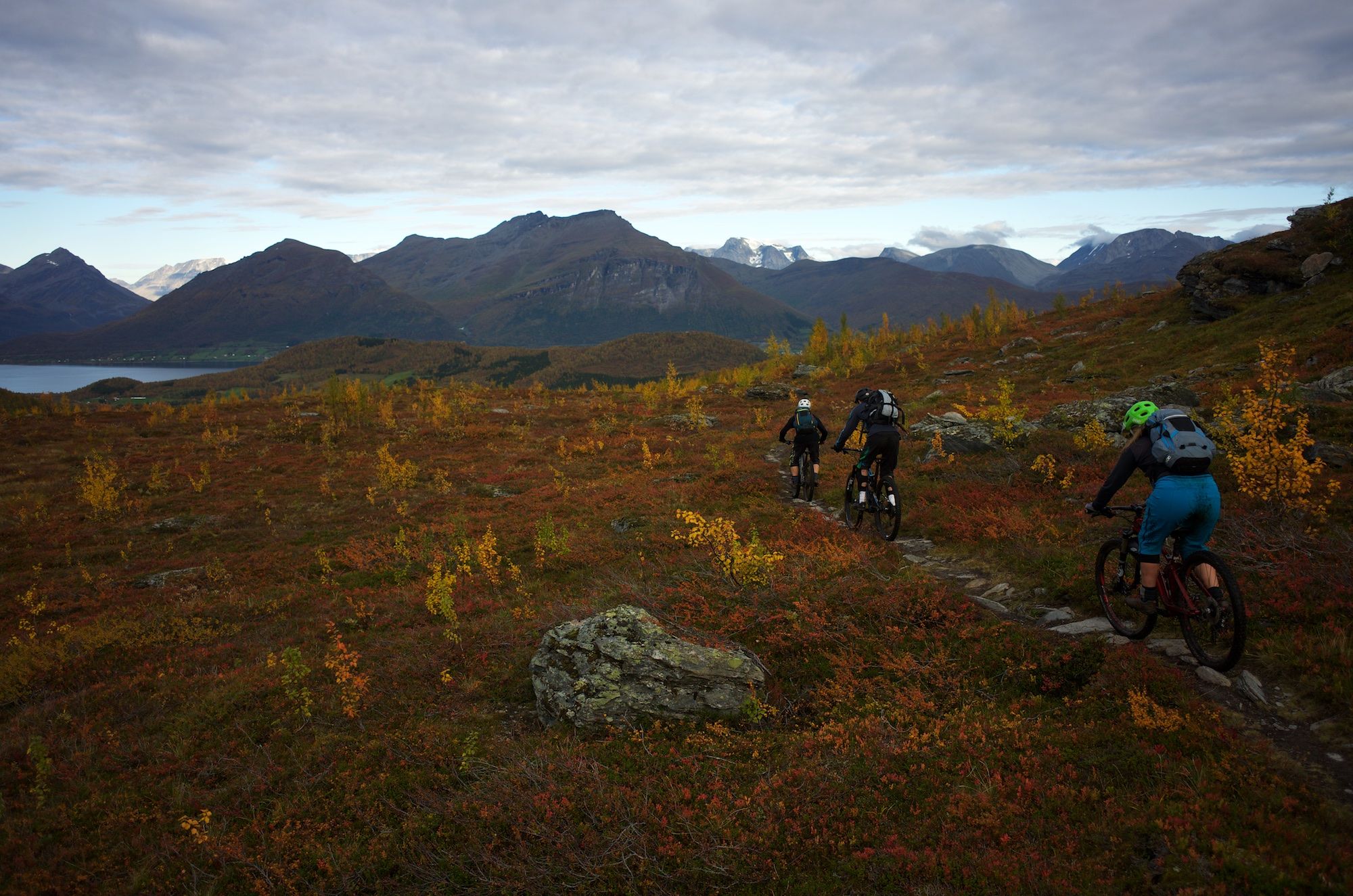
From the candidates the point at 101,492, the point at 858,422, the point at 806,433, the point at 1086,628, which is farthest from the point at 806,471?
the point at 101,492

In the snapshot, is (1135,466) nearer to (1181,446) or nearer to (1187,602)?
(1181,446)

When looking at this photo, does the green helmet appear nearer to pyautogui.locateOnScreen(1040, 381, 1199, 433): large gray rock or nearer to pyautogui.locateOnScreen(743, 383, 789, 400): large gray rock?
pyautogui.locateOnScreen(1040, 381, 1199, 433): large gray rock

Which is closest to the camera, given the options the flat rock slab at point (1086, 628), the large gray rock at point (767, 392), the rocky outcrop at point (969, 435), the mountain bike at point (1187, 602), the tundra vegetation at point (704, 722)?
the tundra vegetation at point (704, 722)

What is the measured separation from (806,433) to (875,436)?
3.73 meters

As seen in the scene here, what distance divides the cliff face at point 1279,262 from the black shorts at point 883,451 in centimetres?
3514

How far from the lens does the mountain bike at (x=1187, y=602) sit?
22.2ft

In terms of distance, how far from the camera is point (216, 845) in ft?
22.1

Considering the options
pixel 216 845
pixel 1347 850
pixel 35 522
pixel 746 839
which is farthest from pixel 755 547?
pixel 35 522

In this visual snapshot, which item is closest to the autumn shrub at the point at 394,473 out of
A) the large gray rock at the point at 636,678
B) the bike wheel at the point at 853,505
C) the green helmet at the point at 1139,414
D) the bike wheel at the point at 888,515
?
the large gray rock at the point at 636,678

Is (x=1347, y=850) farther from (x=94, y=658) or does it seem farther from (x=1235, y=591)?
(x=94, y=658)

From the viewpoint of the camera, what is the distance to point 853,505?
587 inches

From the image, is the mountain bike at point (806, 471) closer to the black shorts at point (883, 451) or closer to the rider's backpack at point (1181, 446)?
the black shorts at point (883, 451)

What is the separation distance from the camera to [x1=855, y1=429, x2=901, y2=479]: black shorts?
43.3ft

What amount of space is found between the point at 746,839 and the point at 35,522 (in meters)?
31.0
